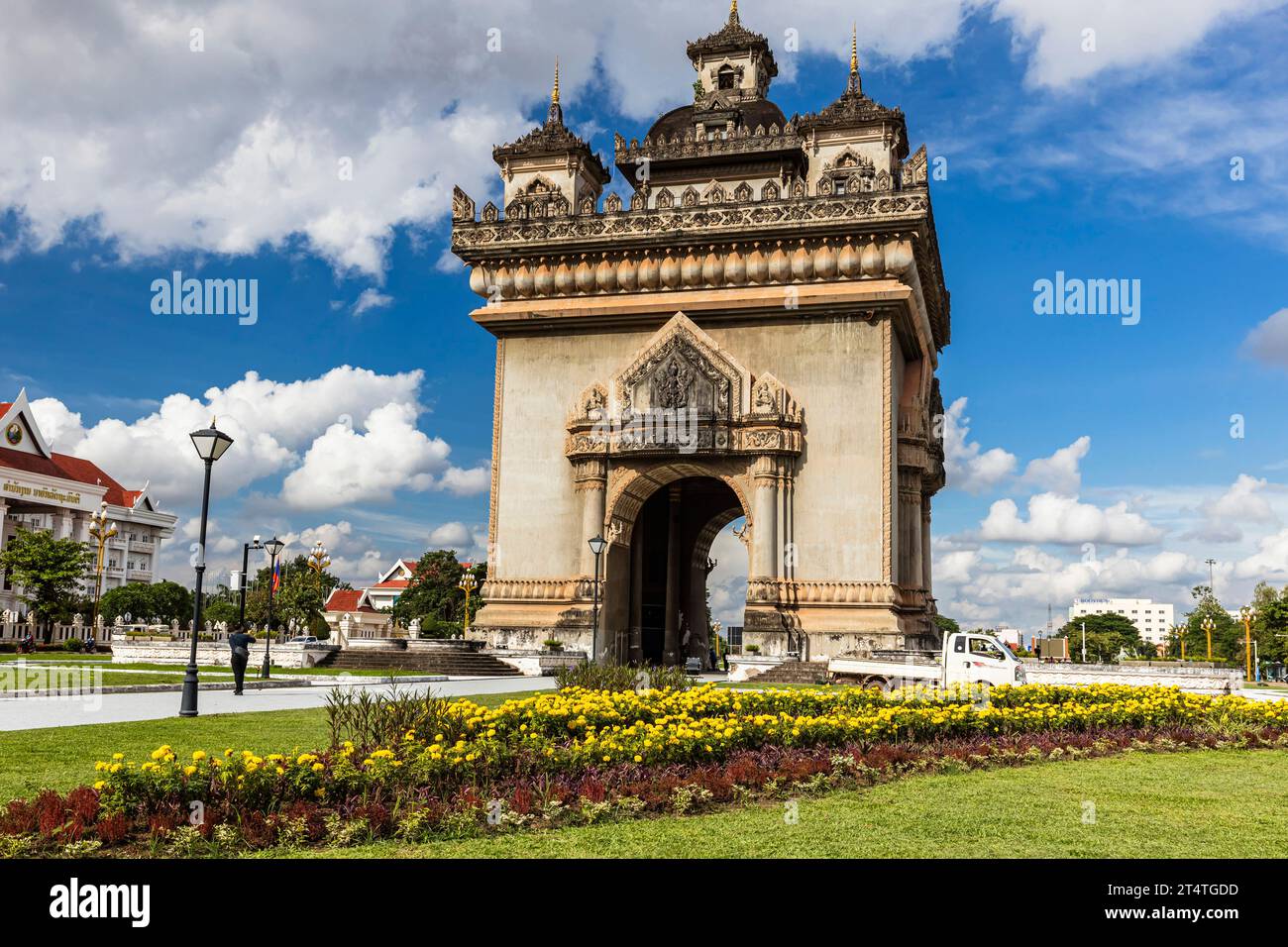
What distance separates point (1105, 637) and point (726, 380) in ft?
A: 256

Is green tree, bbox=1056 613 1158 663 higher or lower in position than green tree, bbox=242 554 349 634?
lower

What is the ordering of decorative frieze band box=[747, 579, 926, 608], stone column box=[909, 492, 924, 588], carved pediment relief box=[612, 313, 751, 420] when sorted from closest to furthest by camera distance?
decorative frieze band box=[747, 579, 926, 608] → carved pediment relief box=[612, 313, 751, 420] → stone column box=[909, 492, 924, 588]

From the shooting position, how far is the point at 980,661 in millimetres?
20078

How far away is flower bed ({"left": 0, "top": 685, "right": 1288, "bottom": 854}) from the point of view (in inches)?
257

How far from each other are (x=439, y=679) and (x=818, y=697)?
12.3 m

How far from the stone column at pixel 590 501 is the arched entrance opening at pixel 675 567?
2.54 meters

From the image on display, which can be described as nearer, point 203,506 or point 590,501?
point 203,506

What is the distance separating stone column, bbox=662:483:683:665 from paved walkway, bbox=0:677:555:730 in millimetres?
14800

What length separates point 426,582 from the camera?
7606cm

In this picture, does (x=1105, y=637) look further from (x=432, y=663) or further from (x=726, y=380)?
(x=432, y=663)

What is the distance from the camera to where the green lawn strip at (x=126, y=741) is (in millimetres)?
8227

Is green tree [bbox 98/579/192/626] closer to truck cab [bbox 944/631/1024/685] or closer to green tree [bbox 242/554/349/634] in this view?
green tree [bbox 242/554/349/634]

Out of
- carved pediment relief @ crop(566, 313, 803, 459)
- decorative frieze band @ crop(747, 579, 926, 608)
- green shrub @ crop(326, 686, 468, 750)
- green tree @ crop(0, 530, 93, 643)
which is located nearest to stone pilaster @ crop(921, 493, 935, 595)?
decorative frieze band @ crop(747, 579, 926, 608)

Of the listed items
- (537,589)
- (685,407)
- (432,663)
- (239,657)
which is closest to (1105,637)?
(685,407)
